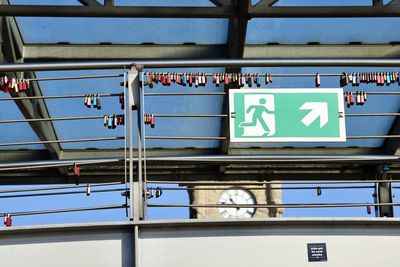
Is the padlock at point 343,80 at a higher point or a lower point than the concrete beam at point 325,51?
lower

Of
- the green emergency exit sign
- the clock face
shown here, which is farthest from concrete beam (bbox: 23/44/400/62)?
the clock face

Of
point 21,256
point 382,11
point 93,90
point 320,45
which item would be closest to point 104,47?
point 93,90

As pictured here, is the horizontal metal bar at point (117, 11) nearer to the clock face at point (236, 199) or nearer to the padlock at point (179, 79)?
the padlock at point (179, 79)

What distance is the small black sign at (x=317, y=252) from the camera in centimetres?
398

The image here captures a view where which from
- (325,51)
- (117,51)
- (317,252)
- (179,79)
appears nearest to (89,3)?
(117,51)

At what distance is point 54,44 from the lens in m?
8.41

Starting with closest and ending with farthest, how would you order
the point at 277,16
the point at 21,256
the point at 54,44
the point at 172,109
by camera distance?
1. the point at 21,256
2. the point at 277,16
3. the point at 54,44
4. the point at 172,109

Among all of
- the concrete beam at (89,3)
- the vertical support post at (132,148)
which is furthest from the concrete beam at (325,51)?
the vertical support post at (132,148)

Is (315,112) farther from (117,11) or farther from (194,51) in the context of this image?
(194,51)

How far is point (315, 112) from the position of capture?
441 centimetres

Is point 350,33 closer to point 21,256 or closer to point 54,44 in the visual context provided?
point 54,44

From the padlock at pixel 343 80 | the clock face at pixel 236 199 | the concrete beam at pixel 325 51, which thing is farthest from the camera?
the clock face at pixel 236 199

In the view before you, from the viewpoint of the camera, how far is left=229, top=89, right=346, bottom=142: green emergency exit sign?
14.3 feet

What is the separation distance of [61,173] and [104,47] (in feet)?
6.21
